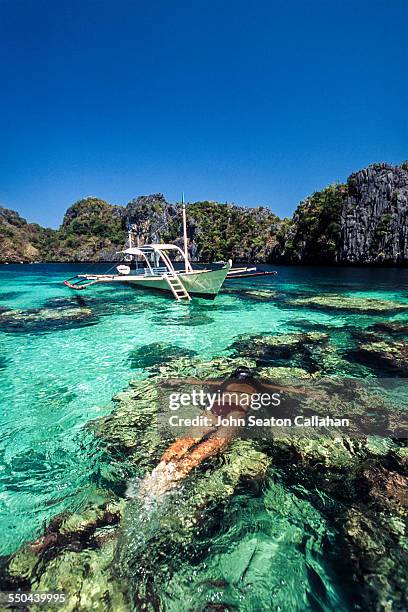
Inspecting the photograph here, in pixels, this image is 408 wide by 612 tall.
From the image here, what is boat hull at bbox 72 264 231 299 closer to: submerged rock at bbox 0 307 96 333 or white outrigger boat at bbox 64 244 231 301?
white outrigger boat at bbox 64 244 231 301

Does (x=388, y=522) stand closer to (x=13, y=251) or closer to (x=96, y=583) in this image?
(x=96, y=583)

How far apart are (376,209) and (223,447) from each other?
2608 inches

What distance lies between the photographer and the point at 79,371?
270 inches

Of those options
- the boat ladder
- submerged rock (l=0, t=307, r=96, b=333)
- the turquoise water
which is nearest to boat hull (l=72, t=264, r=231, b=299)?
the boat ladder

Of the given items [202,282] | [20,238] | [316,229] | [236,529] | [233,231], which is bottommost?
[236,529]

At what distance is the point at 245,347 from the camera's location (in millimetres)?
8289

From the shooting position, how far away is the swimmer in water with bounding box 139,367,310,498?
324cm

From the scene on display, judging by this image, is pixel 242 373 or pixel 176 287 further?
pixel 176 287

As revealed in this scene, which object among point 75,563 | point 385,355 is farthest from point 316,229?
point 75,563

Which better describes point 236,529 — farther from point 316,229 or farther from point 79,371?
point 316,229

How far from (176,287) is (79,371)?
36.4ft

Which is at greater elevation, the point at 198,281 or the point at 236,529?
the point at 198,281

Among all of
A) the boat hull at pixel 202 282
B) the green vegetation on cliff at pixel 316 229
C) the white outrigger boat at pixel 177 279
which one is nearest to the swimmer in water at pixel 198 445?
the white outrigger boat at pixel 177 279

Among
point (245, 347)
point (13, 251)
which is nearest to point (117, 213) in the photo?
point (13, 251)
